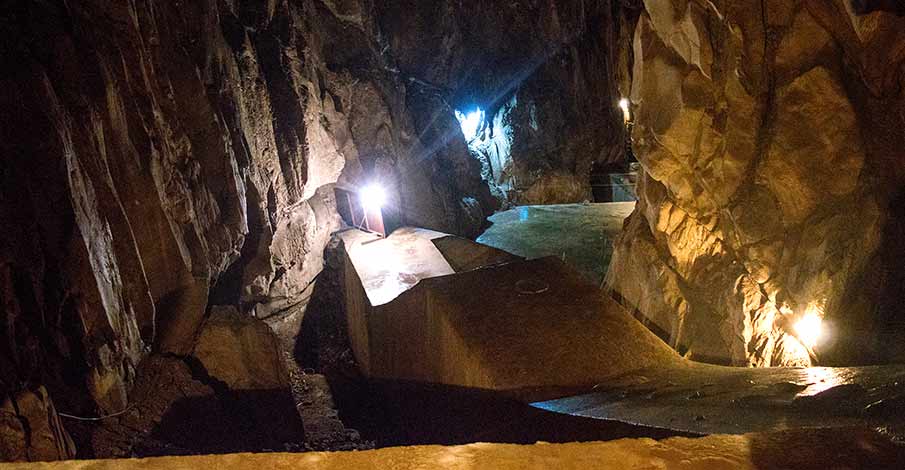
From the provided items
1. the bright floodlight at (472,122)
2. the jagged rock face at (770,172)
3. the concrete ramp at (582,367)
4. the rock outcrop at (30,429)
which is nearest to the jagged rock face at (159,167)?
the rock outcrop at (30,429)

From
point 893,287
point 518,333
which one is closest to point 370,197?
point 518,333

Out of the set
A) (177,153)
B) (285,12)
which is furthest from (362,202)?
(177,153)

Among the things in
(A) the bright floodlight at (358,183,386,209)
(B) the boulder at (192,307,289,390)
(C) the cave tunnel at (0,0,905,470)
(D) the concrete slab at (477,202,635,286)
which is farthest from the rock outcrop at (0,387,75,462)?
(D) the concrete slab at (477,202,635,286)

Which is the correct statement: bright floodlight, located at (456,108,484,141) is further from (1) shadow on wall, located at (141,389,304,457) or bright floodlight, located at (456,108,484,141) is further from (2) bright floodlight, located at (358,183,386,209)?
(1) shadow on wall, located at (141,389,304,457)

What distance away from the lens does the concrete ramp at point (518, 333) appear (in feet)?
15.2

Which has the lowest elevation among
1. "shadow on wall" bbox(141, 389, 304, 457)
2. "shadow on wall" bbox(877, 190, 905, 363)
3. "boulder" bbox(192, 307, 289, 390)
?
"shadow on wall" bbox(141, 389, 304, 457)

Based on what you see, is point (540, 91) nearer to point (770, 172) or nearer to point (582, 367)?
point (770, 172)

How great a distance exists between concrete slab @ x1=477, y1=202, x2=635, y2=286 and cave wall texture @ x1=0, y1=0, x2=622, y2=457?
1523 mm

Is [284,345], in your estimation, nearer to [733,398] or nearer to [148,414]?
[148,414]

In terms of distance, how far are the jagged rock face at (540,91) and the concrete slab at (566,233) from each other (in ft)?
14.6

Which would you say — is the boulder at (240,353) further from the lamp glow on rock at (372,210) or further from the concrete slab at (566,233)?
the concrete slab at (566,233)

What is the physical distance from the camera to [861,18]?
14.7 feet

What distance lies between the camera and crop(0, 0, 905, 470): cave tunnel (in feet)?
11.5

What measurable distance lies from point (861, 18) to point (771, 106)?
1.41 meters
